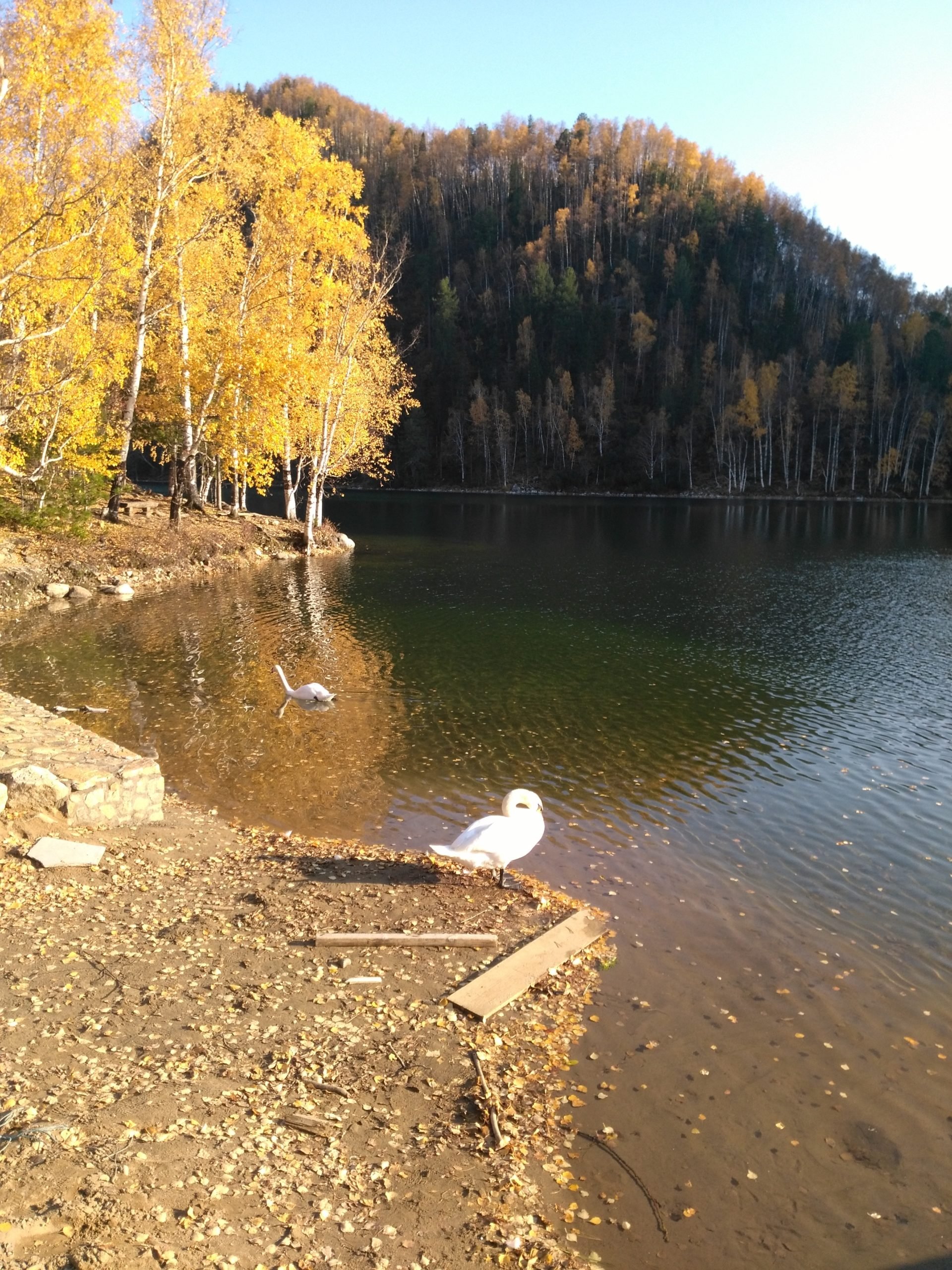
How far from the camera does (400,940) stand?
297 inches

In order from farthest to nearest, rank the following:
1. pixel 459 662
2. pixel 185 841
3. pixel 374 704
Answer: pixel 459 662 < pixel 374 704 < pixel 185 841

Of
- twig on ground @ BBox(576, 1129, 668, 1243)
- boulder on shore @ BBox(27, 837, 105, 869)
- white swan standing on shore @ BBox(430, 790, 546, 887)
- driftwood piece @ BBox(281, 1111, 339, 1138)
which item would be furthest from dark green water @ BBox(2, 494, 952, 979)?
driftwood piece @ BBox(281, 1111, 339, 1138)

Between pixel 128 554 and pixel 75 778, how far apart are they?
21.3 meters

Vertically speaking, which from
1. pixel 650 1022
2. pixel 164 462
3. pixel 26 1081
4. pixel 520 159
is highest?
pixel 520 159

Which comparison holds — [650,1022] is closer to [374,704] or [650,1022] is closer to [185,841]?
[185,841]

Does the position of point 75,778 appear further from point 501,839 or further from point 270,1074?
point 270,1074

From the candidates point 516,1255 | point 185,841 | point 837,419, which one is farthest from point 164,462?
point 837,419

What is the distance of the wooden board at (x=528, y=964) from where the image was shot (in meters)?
6.80

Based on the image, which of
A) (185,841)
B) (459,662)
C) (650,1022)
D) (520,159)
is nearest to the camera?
(650,1022)

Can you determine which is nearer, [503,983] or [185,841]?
[503,983]

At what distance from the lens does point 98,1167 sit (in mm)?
4539

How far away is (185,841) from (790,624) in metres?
21.2

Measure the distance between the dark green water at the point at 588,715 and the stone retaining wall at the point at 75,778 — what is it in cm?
179

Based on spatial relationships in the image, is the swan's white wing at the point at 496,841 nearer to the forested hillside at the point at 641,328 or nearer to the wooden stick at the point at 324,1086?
the wooden stick at the point at 324,1086
